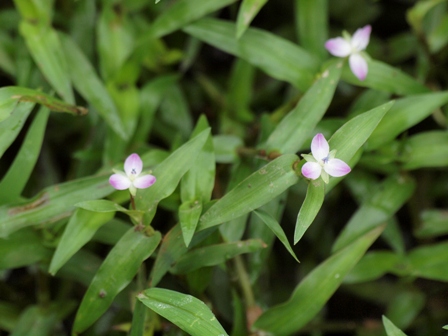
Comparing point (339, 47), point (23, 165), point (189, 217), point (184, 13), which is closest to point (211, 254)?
point (189, 217)

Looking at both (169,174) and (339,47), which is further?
(339,47)

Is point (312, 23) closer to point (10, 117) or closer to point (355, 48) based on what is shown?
point (355, 48)

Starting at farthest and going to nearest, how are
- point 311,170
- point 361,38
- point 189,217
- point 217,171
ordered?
1. point 217,171
2. point 361,38
3. point 189,217
4. point 311,170

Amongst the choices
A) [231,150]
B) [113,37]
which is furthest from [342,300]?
[113,37]

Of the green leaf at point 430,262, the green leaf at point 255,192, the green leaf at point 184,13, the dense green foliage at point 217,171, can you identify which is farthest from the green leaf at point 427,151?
the green leaf at point 184,13

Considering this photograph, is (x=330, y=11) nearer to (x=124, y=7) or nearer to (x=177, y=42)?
(x=177, y=42)

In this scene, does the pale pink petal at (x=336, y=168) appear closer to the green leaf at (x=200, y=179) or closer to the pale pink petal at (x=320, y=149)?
the pale pink petal at (x=320, y=149)
